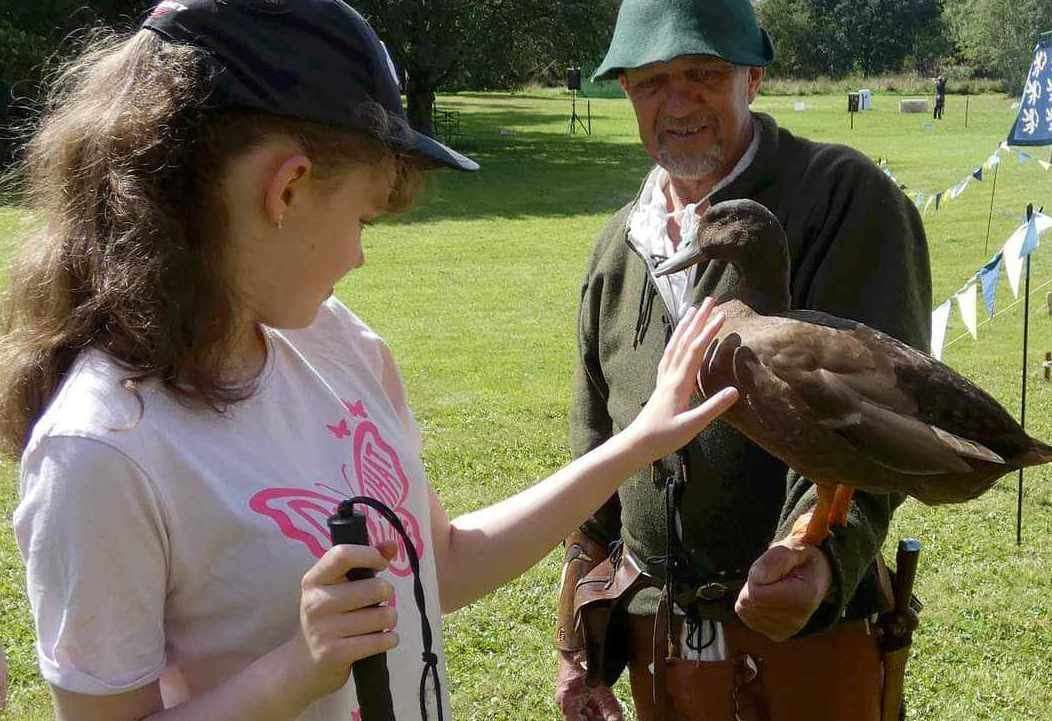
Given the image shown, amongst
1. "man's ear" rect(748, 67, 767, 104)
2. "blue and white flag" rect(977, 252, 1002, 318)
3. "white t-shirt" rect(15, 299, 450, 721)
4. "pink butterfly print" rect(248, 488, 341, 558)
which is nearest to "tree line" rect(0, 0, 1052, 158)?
"white t-shirt" rect(15, 299, 450, 721)

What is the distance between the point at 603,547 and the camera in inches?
121

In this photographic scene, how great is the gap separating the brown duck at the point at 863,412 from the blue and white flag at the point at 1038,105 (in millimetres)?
6496

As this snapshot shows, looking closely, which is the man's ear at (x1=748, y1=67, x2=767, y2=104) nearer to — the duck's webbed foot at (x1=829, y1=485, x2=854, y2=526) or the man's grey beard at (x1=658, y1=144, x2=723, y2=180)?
the man's grey beard at (x1=658, y1=144, x2=723, y2=180)

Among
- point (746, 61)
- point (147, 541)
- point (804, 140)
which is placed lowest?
point (147, 541)

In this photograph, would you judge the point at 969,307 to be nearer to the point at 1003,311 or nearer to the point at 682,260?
the point at 682,260

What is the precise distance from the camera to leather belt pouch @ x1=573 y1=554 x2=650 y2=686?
2842 millimetres

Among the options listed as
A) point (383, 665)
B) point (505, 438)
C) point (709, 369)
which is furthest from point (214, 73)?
point (505, 438)

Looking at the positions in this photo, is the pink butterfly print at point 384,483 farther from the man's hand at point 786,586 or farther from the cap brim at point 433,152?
the man's hand at point 786,586

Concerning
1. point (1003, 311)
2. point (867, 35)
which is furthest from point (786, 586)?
point (867, 35)

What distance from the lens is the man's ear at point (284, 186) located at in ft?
5.08

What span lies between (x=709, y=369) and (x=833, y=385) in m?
0.24

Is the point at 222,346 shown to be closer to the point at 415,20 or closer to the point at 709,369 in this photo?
the point at 709,369

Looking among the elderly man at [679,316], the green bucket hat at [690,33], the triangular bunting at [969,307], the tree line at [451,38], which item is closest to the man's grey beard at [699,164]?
the elderly man at [679,316]

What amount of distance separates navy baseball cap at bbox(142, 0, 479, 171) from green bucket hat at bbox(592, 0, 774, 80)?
1209mm
